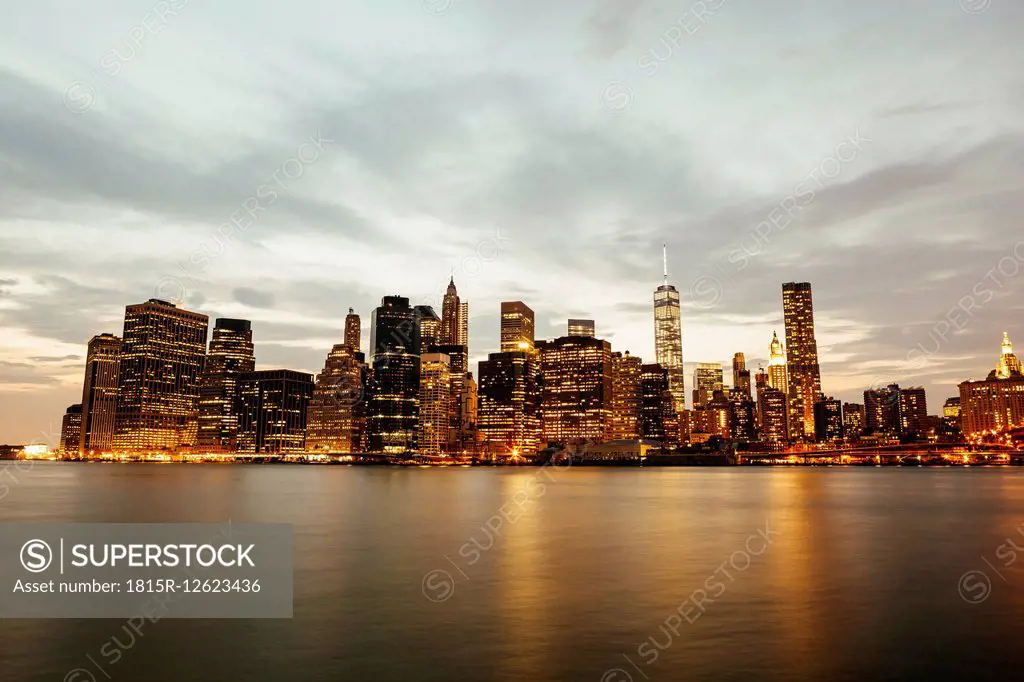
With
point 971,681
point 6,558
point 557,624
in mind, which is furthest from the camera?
point 6,558

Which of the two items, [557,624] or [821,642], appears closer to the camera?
[821,642]

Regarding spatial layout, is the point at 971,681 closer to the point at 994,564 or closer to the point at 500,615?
the point at 500,615

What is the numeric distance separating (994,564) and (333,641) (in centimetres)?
4042

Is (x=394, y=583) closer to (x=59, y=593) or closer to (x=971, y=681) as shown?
(x=59, y=593)

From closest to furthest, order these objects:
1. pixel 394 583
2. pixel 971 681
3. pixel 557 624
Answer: pixel 971 681
pixel 557 624
pixel 394 583

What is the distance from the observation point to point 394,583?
1473 inches

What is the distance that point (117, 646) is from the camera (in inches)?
975

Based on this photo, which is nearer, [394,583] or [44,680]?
[44,680]

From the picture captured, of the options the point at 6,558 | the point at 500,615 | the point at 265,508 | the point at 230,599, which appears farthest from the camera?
the point at 265,508

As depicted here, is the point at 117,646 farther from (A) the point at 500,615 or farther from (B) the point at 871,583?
(B) the point at 871,583

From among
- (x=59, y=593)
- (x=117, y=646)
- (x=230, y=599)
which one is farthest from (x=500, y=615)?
(x=59, y=593)

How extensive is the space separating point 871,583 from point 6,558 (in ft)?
160

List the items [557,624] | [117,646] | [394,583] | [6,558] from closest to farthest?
1. [117,646]
2. [557,624]
3. [394,583]
4. [6,558]

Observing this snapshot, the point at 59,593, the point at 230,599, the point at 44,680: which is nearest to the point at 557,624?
the point at 230,599
